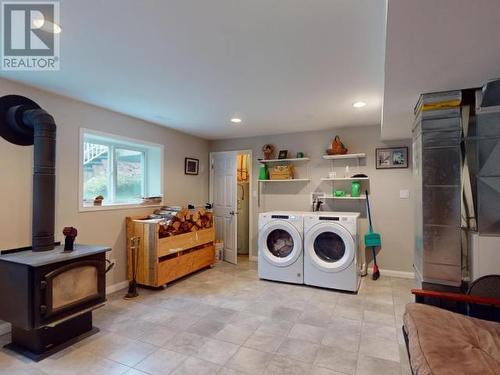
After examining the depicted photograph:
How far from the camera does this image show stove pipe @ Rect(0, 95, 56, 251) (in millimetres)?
2412

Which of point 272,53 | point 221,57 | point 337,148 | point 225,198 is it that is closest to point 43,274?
point 221,57

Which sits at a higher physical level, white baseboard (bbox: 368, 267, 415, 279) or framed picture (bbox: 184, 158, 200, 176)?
framed picture (bbox: 184, 158, 200, 176)

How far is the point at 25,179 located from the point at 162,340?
6.59ft

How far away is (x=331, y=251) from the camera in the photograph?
3723 millimetres

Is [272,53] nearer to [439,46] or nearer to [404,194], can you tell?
[439,46]

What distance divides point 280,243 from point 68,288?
263 centimetres

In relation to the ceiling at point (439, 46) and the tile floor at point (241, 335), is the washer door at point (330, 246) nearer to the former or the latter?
the tile floor at point (241, 335)

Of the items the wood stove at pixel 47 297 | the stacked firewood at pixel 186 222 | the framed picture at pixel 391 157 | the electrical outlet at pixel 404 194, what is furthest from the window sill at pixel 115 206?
the electrical outlet at pixel 404 194

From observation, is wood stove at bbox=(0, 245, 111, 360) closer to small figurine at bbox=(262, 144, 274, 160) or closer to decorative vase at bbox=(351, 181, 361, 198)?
small figurine at bbox=(262, 144, 274, 160)

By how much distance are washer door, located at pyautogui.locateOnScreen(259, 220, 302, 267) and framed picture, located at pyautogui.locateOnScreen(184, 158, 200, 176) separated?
1781mm

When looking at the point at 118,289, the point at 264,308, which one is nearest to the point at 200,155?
the point at 118,289

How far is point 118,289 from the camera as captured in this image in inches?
141

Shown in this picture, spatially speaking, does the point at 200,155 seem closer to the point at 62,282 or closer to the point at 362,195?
the point at 362,195

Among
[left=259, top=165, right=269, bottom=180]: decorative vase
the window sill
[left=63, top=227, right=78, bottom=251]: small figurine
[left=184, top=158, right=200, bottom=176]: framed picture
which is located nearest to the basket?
[left=259, top=165, right=269, bottom=180]: decorative vase
